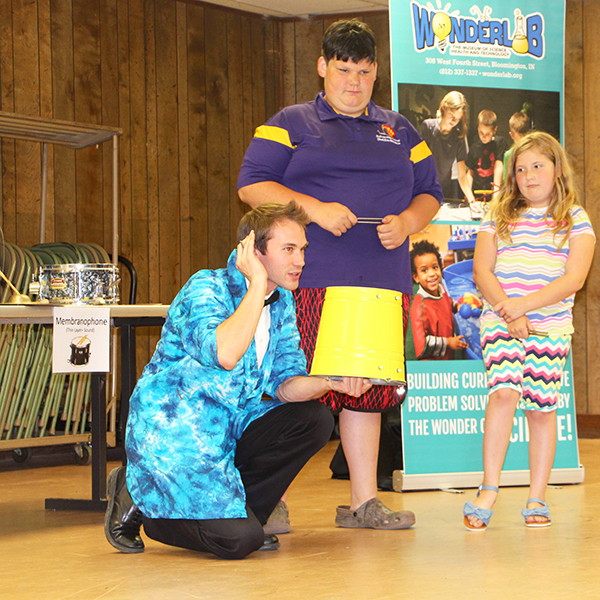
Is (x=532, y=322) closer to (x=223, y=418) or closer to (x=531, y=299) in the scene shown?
(x=531, y=299)

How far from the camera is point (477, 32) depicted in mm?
3520

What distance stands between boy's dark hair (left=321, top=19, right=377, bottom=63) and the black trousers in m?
1.07

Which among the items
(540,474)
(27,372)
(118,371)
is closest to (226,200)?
(118,371)

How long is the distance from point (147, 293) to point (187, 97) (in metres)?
1.31

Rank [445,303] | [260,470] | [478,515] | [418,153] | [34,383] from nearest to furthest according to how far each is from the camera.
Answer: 1. [260,470]
2. [478,515]
3. [418,153]
4. [445,303]
5. [34,383]

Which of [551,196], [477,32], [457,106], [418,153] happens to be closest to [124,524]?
[418,153]

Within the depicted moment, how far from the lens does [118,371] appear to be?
4.89 meters

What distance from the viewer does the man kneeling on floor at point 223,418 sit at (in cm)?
210

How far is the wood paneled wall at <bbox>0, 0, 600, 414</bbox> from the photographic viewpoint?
16.0 ft

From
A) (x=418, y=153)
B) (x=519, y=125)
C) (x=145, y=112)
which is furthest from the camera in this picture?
(x=145, y=112)

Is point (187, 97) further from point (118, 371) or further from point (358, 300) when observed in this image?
point (358, 300)

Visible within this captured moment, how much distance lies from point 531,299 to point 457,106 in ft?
3.76

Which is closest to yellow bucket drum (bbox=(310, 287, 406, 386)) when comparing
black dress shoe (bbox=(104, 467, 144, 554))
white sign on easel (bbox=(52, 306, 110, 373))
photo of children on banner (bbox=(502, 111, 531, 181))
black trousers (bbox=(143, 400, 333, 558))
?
black trousers (bbox=(143, 400, 333, 558))

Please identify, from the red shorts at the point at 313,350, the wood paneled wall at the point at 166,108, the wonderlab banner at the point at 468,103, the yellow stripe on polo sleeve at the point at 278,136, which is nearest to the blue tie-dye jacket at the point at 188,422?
the red shorts at the point at 313,350
